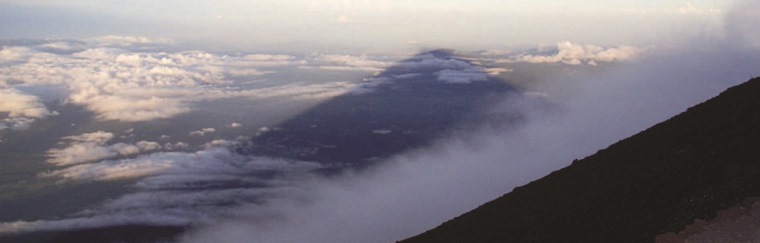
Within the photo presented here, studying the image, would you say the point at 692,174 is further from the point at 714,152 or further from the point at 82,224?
the point at 82,224

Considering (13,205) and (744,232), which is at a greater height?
(13,205)

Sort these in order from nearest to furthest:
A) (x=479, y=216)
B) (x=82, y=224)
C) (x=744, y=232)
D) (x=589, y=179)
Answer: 1. (x=744, y=232)
2. (x=589, y=179)
3. (x=479, y=216)
4. (x=82, y=224)

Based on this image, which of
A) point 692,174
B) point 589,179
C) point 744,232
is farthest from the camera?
point 589,179

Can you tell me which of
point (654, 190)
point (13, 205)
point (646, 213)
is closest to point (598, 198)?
point (654, 190)

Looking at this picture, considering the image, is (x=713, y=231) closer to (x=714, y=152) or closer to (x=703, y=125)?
(x=714, y=152)

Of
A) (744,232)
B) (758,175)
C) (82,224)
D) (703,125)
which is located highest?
(82,224)

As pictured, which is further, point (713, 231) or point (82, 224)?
point (82, 224)
